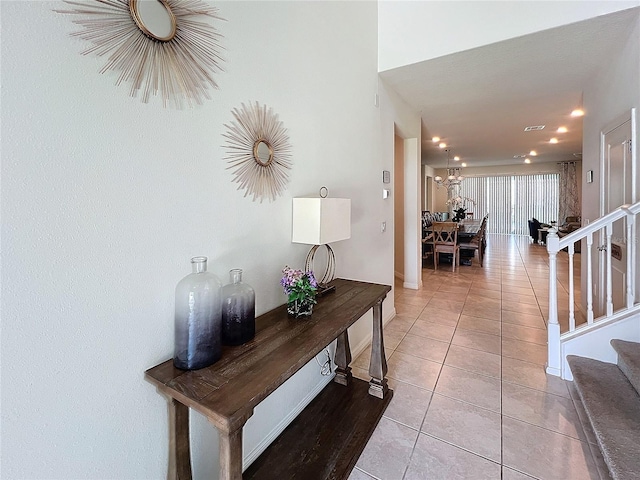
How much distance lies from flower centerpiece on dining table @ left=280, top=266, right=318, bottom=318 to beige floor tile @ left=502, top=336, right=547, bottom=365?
212 centimetres

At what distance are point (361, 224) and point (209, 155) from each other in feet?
5.54

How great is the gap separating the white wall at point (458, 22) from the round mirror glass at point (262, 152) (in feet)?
6.64

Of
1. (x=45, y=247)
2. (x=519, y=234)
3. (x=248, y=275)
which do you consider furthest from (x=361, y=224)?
(x=519, y=234)

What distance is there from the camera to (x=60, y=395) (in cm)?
89

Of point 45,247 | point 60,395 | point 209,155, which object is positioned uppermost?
point 209,155

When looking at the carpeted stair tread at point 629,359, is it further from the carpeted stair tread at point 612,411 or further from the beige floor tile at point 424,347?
the beige floor tile at point 424,347

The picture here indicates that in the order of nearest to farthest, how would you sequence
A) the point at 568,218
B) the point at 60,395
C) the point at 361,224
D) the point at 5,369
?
the point at 5,369 → the point at 60,395 → the point at 361,224 → the point at 568,218

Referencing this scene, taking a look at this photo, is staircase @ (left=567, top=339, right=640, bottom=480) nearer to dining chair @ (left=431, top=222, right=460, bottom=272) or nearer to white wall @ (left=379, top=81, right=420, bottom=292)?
white wall @ (left=379, top=81, right=420, bottom=292)

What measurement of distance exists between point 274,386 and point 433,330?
8.55ft

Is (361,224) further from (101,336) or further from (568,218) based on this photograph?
(568,218)

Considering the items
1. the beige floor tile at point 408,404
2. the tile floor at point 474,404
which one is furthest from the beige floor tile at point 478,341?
the beige floor tile at point 408,404

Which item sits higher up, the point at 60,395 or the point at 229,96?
the point at 229,96

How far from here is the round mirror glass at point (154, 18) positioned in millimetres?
1031

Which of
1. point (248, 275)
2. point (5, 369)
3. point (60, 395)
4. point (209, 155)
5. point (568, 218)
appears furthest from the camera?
point (568, 218)
